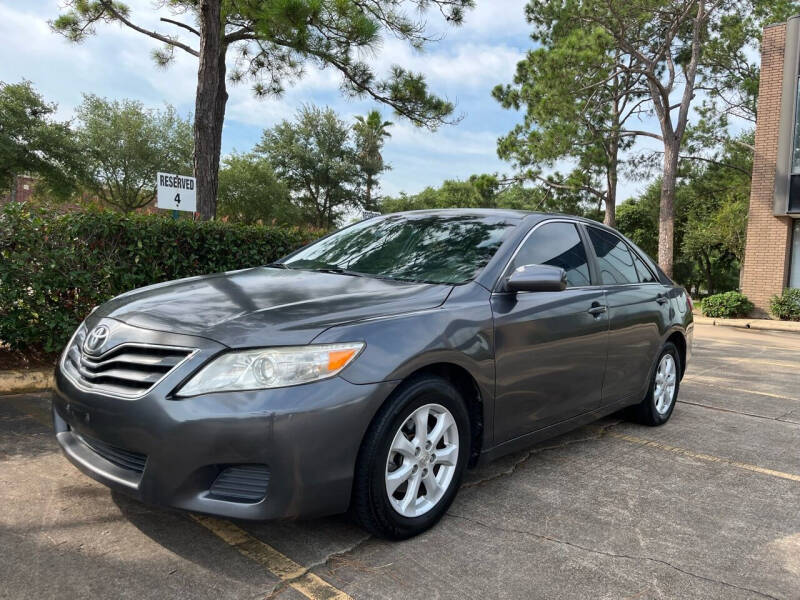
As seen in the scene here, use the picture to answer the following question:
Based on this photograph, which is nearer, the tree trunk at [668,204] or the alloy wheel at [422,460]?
the alloy wheel at [422,460]

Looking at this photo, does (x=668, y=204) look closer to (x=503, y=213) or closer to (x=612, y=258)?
(x=612, y=258)

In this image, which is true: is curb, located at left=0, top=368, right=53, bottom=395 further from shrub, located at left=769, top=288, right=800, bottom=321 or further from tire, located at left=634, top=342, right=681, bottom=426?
shrub, located at left=769, top=288, right=800, bottom=321

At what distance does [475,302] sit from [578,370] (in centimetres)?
101

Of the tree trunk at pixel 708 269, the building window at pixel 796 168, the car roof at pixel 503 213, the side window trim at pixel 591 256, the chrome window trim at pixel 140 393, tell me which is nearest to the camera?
the chrome window trim at pixel 140 393

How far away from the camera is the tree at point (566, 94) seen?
1791 centimetres

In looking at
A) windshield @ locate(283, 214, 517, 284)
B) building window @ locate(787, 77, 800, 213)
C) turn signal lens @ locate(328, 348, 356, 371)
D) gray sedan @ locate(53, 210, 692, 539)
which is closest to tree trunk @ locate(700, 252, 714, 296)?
building window @ locate(787, 77, 800, 213)

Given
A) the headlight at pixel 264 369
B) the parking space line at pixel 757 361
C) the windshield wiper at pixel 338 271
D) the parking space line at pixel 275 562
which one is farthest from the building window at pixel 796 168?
the parking space line at pixel 275 562

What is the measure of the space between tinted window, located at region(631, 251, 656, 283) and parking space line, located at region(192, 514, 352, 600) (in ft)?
11.2

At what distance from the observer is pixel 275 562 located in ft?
8.25

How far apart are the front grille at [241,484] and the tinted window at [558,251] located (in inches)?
71.3

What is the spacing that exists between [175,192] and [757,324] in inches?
589

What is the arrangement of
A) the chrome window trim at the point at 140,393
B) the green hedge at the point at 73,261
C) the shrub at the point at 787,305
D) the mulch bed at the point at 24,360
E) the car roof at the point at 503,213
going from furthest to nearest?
the shrub at the point at 787,305, the mulch bed at the point at 24,360, the green hedge at the point at 73,261, the car roof at the point at 503,213, the chrome window trim at the point at 140,393

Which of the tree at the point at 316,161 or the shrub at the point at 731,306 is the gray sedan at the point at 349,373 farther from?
the tree at the point at 316,161

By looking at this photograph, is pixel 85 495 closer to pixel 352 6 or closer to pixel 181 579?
pixel 181 579
